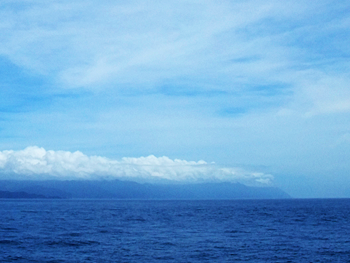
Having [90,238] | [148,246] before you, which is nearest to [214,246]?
[148,246]

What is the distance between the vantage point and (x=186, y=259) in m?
36.9

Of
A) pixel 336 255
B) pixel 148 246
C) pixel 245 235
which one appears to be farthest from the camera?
pixel 245 235

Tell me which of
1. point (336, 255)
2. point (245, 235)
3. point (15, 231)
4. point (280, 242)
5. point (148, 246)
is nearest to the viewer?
point (336, 255)

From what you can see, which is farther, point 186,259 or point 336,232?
point 336,232

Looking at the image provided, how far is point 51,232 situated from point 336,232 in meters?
43.0

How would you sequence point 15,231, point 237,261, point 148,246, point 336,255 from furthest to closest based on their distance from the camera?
point 15,231, point 148,246, point 336,255, point 237,261

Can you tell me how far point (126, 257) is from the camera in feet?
Result: 123

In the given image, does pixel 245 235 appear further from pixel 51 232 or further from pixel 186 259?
pixel 51 232

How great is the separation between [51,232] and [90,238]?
9.58 metres

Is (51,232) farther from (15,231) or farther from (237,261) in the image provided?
(237,261)

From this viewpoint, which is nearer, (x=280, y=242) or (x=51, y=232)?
(x=280, y=242)

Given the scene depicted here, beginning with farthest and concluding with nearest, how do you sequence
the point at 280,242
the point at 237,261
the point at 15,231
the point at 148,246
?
1. the point at 15,231
2. the point at 280,242
3. the point at 148,246
4. the point at 237,261

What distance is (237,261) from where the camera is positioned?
3616cm

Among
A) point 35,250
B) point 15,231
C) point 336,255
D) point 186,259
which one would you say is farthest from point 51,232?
point 336,255
